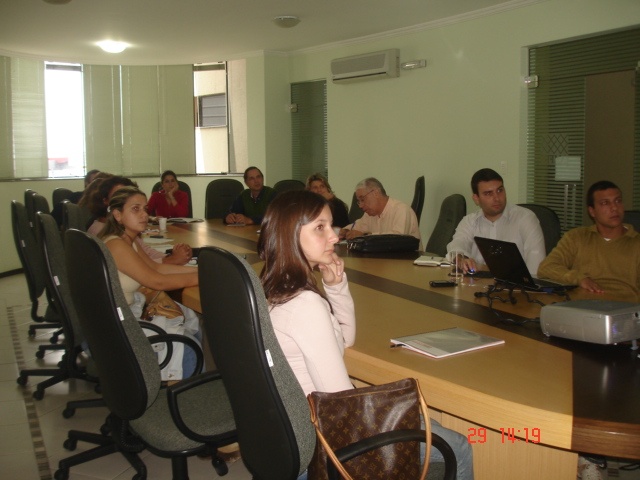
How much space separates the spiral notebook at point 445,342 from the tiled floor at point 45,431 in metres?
1.26

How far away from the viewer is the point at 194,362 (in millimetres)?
2803

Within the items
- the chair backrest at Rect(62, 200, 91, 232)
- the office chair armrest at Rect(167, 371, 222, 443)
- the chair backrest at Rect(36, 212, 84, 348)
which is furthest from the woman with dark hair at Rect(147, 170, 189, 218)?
the office chair armrest at Rect(167, 371, 222, 443)

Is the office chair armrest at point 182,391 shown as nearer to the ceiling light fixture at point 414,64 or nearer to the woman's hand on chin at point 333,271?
the woman's hand on chin at point 333,271

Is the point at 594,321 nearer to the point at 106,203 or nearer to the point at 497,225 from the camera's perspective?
the point at 497,225

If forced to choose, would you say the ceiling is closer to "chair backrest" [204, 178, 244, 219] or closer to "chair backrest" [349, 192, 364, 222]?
"chair backrest" [204, 178, 244, 219]

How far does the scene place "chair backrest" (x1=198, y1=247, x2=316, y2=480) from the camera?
1.36 meters

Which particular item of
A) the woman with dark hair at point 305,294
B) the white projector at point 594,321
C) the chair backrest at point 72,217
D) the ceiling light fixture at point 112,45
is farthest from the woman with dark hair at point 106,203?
the ceiling light fixture at point 112,45

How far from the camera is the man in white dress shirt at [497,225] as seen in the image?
354 cm

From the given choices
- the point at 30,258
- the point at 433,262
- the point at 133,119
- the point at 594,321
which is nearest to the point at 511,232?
the point at 433,262

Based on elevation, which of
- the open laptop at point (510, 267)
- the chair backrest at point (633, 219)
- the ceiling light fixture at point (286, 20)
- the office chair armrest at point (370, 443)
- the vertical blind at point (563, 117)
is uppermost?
the ceiling light fixture at point (286, 20)

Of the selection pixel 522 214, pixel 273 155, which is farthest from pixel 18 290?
pixel 522 214

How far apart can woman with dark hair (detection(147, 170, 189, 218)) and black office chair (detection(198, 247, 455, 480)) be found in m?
5.70

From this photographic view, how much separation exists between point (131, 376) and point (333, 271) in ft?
2.29

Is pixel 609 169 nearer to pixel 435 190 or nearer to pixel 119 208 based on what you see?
pixel 435 190
